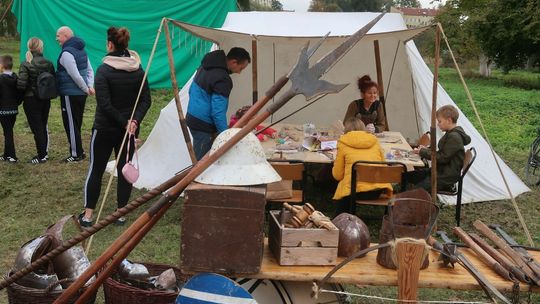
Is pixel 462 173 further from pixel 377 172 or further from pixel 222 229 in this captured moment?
pixel 222 229

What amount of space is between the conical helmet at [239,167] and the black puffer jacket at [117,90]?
2271 millimetres

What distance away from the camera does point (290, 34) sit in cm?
516

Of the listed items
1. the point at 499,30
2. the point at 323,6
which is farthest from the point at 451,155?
the point at 323,6

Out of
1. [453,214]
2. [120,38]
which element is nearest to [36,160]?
[120,38]

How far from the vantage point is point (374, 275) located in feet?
8.59

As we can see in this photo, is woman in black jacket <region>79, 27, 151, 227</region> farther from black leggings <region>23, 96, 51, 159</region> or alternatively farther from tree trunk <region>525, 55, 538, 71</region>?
tree trunk <region>525, 55, 538, 71</region>

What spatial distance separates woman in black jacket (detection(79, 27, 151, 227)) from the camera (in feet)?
15.0

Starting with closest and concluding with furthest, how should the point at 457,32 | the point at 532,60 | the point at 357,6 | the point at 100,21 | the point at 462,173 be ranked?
the point at 462,173
the point at 100,21
the point at 457,32
the point at 532,60
the point at 357,6

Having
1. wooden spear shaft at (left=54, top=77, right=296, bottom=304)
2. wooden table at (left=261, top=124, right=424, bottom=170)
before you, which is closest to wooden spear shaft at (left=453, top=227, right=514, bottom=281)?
wooden spear shaft at (left=54, top=77, right=296, bottom=304)

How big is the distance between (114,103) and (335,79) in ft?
11.4

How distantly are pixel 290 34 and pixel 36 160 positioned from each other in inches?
143

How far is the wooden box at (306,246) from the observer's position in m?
2.64

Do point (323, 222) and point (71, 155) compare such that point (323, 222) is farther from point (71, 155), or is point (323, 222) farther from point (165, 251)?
point (71, 155)

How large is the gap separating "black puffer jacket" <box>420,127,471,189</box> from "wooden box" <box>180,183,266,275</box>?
2.87 m
